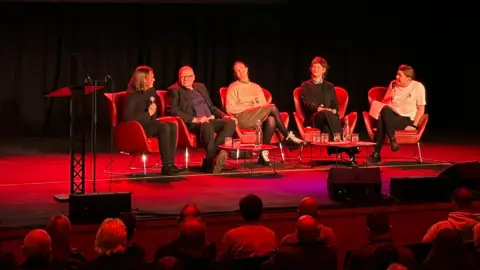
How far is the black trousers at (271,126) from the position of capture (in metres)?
8.77

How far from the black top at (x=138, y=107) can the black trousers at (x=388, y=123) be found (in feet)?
8.17

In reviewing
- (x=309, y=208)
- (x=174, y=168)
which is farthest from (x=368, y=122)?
(x=309, y=208)

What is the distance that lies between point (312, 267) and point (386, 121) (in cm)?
490

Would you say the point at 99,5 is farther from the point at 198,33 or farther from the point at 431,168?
the point at 431,168

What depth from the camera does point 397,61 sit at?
1312cm

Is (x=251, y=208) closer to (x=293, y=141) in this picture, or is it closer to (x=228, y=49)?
(x=293, y=141)

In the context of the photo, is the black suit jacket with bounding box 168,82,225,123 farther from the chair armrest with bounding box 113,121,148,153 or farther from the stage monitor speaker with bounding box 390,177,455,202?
the stage monitor speaker with bounding box 390,177,455,202

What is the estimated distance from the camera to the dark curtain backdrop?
11211mm

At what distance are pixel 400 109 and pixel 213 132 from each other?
2230 mm

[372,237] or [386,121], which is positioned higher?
[386,121]

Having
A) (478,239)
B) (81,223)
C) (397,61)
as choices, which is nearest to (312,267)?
(478,239)

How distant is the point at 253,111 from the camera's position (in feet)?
28.6

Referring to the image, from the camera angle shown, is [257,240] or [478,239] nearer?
[478,239]

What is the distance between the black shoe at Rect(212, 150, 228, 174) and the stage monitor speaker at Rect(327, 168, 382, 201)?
5.50ft
